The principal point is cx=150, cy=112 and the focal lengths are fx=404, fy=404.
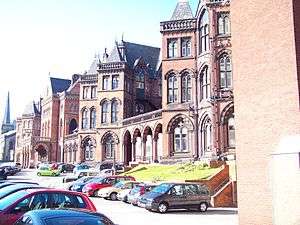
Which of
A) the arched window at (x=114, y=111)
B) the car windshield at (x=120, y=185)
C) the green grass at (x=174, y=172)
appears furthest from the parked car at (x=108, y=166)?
the car windshield at (x=120, y=185)

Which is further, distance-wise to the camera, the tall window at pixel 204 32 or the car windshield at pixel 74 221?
the tall window at pixel 204 32

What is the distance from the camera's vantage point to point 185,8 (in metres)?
42.4

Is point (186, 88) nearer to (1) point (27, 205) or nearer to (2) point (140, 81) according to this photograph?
(2) point (140, 81)

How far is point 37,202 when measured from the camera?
35.6ft

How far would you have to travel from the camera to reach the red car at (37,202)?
1041 centimetres

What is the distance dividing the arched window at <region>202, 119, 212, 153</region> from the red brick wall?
770 inches

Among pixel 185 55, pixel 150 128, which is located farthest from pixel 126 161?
pixel 185 55

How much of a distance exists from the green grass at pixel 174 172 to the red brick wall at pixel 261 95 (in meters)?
12.1

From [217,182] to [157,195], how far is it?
22.9 ft

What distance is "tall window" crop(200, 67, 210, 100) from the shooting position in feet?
121

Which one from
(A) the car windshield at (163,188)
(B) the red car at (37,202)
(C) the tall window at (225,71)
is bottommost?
(A) the car windshield at (163,188)

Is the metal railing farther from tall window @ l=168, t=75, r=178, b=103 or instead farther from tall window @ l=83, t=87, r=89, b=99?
tall window @ l=83, t=87, r=89, b=99

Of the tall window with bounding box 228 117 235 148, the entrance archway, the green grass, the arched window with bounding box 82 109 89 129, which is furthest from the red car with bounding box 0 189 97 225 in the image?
the arched window with bounding box 82 109 89 129

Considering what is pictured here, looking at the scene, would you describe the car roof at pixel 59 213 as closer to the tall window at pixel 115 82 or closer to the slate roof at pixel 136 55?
the tall window at pixel 115 82
